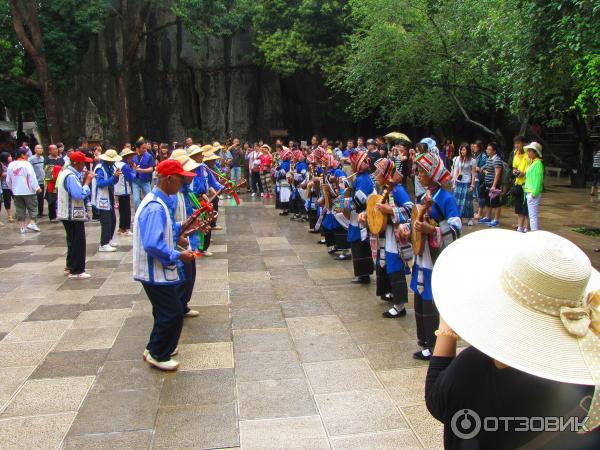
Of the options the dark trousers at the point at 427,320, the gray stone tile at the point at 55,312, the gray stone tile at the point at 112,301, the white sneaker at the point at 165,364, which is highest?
the dark trousers at the point at 427,320

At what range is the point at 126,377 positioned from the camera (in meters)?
4.76

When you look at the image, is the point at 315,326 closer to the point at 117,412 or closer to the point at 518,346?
the point at 117,412

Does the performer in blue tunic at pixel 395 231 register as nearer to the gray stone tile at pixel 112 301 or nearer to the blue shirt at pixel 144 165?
the gray stone tile at pixel 112 301

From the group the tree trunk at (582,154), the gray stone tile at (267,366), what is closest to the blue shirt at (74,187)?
the gray stone tile at (267,366)

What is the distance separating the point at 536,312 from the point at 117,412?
11.2 feet

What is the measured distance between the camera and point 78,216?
780 cm

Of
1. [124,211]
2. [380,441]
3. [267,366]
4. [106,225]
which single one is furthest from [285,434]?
[124,211]

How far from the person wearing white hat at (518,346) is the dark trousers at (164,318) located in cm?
306

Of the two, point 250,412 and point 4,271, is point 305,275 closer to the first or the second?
point 250,412

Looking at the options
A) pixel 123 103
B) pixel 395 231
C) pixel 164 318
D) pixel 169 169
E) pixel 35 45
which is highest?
pixel 35 45

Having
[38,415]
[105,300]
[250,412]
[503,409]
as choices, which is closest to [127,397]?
[38,415]

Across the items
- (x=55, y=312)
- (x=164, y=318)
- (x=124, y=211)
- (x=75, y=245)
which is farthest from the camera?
(x=124, y=211)

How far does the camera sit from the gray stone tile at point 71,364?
16.0 feet

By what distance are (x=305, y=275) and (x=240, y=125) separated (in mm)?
21227
